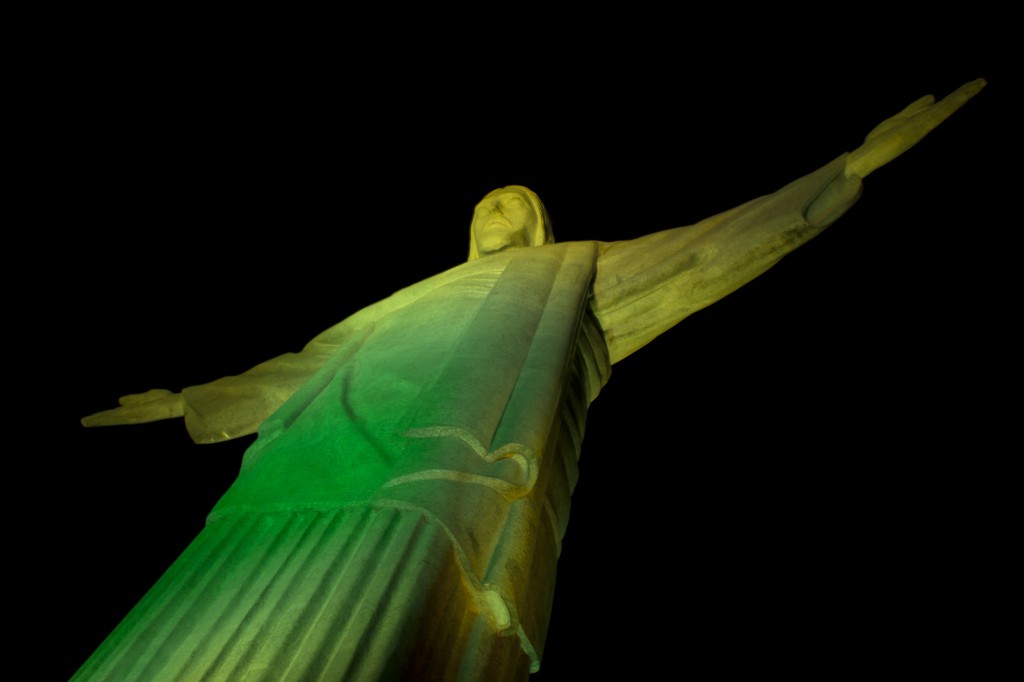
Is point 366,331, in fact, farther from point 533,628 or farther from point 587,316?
point 533,628

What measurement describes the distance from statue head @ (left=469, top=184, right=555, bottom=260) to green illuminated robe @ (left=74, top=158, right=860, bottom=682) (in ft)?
3.58

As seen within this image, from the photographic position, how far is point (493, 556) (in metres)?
2.45

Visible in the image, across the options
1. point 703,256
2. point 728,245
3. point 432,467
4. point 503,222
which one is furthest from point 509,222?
point 432,467

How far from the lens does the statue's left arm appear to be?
3467 mm

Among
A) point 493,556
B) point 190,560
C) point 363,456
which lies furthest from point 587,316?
point 190,560

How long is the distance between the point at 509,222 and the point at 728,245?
1.89 m

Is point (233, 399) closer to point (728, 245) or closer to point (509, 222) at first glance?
point (509, 222)

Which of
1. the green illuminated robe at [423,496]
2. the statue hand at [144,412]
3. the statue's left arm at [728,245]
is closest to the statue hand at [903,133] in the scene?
the statue's left arm at [728,245]

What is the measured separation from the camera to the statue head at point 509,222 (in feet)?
16.8

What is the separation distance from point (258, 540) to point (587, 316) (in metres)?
2.12

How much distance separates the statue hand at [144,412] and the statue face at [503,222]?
2.18 m

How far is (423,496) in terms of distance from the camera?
2.35 meters

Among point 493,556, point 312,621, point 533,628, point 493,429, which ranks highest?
point 493,429

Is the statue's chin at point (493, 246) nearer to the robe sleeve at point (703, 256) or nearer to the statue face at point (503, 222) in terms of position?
the statue face at point (503, 222)
